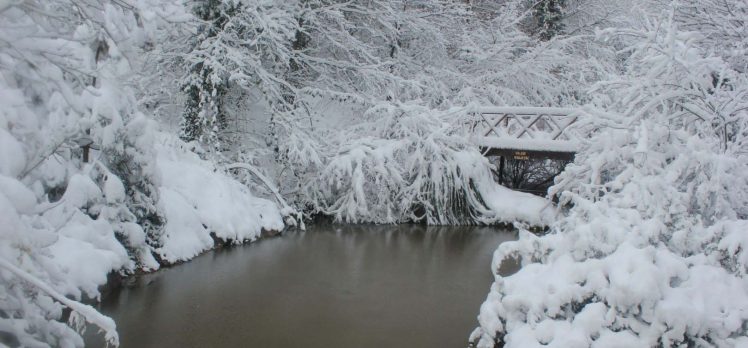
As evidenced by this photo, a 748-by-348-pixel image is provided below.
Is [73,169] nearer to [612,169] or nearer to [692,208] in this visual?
[612,169]

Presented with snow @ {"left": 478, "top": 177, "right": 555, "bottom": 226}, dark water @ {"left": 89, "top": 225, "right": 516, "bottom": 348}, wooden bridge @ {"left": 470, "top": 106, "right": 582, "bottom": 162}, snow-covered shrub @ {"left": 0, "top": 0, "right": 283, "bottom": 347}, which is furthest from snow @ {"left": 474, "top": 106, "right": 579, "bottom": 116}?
snow-covered shrub @ {"left": 0, "top": 0, "right": 283, "bottom": 347}

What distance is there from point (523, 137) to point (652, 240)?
31.6 ft

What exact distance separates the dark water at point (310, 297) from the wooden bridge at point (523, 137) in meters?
3.80

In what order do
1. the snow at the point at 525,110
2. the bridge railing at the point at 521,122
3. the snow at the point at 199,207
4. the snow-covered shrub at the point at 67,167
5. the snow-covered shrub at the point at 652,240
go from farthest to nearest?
the bridge railing at the point at 521,122 → the snow at the point at 525,110 → the snow at the point at 199,207 → the snow-covered shrub at the point at 652,240 → the snow-covered shrub at the point at 67,167

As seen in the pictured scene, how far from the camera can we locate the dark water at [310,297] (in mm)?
5824

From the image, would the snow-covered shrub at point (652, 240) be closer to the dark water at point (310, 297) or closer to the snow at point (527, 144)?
the dark water at point (310, 297)

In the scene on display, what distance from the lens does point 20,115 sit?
10.5 ft

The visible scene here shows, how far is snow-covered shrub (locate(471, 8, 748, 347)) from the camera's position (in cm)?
457

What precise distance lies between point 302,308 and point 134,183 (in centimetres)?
278

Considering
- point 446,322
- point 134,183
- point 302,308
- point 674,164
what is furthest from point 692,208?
point 134,183

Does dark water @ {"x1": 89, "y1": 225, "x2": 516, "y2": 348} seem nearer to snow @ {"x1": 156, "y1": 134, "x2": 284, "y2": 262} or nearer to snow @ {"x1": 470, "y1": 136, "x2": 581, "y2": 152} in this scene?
snow @ {"x1": 156, "y1": 134, "x2": 284, "y2": 262}

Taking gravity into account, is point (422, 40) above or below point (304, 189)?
above

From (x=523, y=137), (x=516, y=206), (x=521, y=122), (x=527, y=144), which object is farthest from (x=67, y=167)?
(x=523, y=137)

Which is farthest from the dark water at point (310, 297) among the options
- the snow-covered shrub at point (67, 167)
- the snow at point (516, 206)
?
the snow at point (516, 206)
